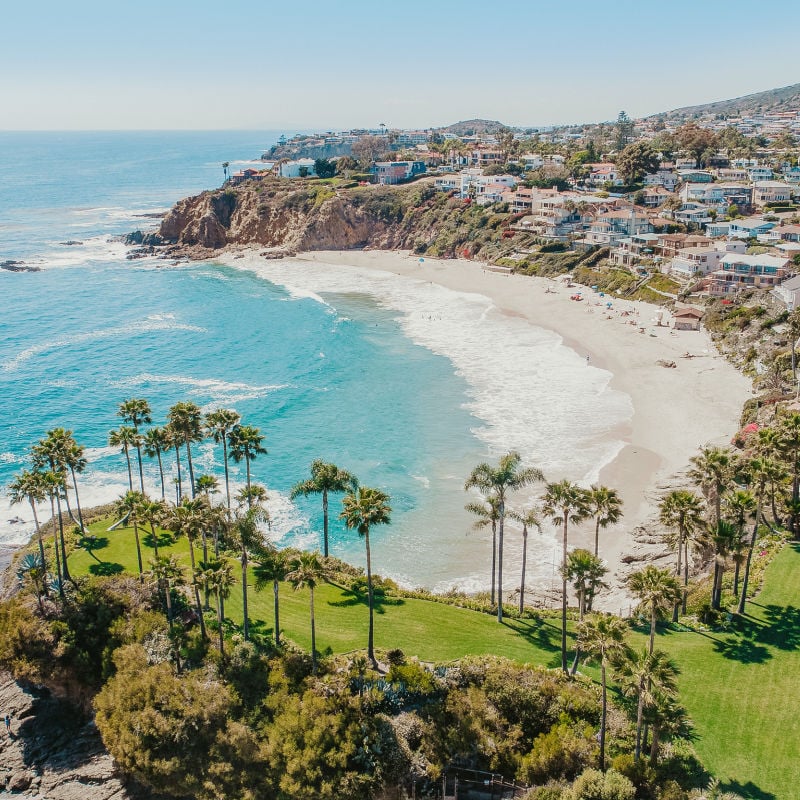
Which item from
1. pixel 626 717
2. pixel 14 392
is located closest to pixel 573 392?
pixel 626 717

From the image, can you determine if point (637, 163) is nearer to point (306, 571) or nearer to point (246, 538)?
point (246, 538)

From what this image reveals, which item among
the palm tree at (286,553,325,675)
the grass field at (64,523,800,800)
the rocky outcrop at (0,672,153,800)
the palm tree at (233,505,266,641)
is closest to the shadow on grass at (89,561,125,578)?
the grass field at (64,523,800,800)

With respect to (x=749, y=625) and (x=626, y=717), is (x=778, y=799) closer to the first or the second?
(x=626, y=717)

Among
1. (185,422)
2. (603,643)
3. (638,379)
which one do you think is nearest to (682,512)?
(603,643)

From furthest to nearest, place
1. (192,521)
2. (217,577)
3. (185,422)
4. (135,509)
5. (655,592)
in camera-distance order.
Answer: (185,422), (135,509), (192,521), (217,577), (655,592)

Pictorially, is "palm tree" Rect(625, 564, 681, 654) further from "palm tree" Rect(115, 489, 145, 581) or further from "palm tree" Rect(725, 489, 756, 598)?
"palm tree" Rect(115, 489, 145, 581)
